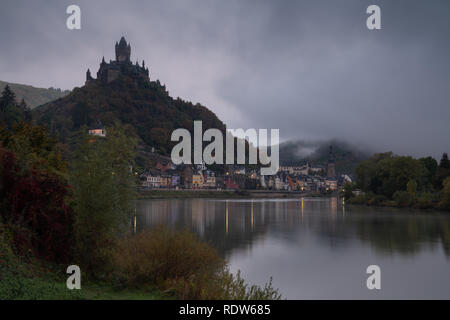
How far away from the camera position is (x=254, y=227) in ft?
101

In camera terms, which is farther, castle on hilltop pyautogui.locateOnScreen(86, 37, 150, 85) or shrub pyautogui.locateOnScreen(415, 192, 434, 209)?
castle on hilltop pyautogui.locateOnScreen(86, 37, 150, 85)

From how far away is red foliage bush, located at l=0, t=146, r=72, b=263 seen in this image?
956 cm

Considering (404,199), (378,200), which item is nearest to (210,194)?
(378,200)

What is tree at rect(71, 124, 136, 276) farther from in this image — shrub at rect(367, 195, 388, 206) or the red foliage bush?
shrub at rect(367, 195, 388, 206)

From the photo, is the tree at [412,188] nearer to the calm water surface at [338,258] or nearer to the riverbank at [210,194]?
the calm water surface at [338,258]

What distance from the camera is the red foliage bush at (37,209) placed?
376 inches

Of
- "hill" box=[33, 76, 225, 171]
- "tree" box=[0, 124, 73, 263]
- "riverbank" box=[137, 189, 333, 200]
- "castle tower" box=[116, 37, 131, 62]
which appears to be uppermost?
"castle tower" box=[116, 37, 131, 62]

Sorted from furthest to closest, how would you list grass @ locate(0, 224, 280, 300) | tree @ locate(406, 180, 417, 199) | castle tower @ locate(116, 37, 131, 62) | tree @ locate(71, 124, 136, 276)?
castle tower @ locate(116, 37, 131, 62), tree @ locate(406, 180, 417, 199), tree @ locate(71, 124, 136, 276), grass @ locate(0, 224, 280, 300)

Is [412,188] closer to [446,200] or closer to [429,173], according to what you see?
[446,200]

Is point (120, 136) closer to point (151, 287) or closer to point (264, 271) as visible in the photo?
point (151, 287)

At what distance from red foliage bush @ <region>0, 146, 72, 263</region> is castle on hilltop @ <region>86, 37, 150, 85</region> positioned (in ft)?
594

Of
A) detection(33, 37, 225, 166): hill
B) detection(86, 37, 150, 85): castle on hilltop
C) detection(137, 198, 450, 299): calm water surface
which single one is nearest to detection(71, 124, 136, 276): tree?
detection(137, 198, 450, 299): calm water surface

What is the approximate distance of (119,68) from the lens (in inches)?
7318

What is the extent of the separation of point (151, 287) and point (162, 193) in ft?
284
